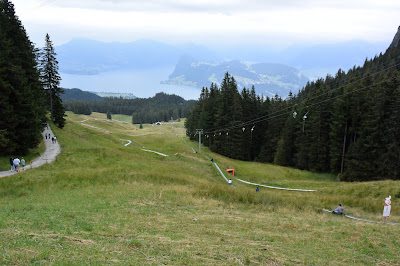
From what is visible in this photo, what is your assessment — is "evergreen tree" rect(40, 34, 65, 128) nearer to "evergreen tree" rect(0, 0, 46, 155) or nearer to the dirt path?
the dirt path

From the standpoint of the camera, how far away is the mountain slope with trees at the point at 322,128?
1742 inches

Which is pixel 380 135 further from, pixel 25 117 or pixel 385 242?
pixel 25 117

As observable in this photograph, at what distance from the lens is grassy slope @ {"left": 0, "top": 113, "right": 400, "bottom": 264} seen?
9273 mm

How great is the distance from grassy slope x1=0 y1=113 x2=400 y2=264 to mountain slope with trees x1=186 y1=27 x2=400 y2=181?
19952mm

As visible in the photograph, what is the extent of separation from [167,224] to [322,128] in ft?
167

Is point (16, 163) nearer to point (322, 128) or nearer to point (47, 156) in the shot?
point (47, 156)

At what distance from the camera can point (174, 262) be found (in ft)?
27.8

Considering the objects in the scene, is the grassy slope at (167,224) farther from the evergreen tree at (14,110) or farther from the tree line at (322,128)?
the tree line at (322,128)

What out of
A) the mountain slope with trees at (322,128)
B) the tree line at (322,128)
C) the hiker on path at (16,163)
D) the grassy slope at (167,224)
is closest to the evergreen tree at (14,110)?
the hiker on path at (16,163)

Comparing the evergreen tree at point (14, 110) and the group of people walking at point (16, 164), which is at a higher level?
the evergreen tree at point (14, 110)

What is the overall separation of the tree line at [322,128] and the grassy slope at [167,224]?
20088mm

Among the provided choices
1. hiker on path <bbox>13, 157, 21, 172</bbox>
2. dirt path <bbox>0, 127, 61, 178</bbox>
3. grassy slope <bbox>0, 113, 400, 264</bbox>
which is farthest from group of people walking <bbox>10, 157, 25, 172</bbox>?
grassy slope <bbox>0, 113, 400, 264</bbox>

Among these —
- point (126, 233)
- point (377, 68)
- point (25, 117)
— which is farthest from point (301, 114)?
point (377, 68)

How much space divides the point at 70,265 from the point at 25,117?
28473mm
